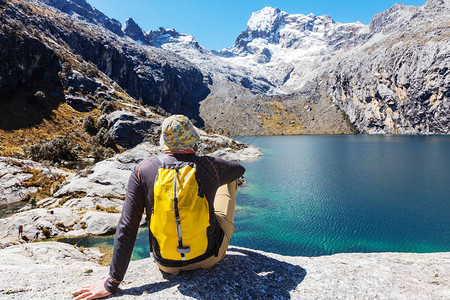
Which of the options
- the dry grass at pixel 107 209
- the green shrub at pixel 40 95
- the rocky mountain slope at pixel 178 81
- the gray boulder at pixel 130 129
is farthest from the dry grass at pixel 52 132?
the dry grass at pixel 107 209

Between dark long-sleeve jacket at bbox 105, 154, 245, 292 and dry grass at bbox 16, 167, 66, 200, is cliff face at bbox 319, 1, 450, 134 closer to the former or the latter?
dark long-sleeve jacket at bbox 105, 154, 245, 292

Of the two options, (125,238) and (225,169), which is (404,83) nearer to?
(225,169)

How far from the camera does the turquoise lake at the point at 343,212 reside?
18.8m

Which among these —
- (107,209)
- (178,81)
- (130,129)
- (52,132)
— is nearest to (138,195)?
(107,209)

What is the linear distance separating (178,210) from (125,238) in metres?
1.20

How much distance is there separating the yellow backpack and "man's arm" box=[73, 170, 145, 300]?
0.36m

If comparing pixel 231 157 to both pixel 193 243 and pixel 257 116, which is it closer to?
pixel 193 243

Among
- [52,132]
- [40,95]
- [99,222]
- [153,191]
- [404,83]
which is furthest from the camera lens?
[404,83]

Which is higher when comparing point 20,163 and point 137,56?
point 137,56

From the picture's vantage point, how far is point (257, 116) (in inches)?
7328

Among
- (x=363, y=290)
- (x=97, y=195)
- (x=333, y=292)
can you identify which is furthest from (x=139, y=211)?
(x=97, y=195)

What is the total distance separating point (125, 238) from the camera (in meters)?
3.91

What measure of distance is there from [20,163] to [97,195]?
43.3ft

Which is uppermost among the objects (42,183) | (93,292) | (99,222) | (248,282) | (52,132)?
(52,132)
